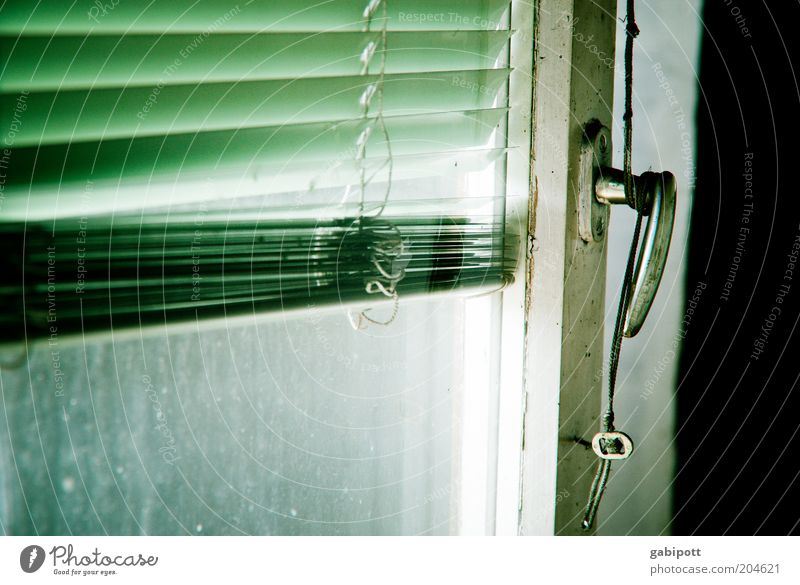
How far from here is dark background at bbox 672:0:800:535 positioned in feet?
2.56

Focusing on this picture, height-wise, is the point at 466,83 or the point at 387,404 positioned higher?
the point at 466,83

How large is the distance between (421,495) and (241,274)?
330 millimetres

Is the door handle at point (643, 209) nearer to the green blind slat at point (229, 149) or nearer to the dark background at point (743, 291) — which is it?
the green blind slat at point (229, 149)

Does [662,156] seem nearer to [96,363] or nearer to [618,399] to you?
[618,399]

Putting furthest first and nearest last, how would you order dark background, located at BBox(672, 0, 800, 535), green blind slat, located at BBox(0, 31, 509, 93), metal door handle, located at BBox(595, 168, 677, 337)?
dark background, located at BBox(672, 0, 800, 535) → metal door handle, located at BBox(595, 168, 677, 337) → green blind slat, located at BBox(0, 31, 509, 93)

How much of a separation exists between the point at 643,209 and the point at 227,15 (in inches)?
13.7

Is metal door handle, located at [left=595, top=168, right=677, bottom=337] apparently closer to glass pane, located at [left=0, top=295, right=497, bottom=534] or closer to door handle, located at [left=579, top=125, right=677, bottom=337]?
door handle, located at [left=579, top=125, right=677, bottom=337]

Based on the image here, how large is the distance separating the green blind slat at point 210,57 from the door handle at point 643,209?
140mm

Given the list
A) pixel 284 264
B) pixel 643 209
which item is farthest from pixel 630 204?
pixel 284 264

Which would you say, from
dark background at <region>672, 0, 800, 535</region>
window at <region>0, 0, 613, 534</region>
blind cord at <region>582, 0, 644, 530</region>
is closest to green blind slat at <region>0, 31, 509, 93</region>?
window at <region>0, 0, 613, 534</region>

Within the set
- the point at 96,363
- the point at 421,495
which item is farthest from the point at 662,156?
the point at 96,363

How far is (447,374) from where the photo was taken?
651mm

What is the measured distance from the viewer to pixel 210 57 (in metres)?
0.43

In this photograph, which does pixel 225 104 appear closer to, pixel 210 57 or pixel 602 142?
pixel 210 57
